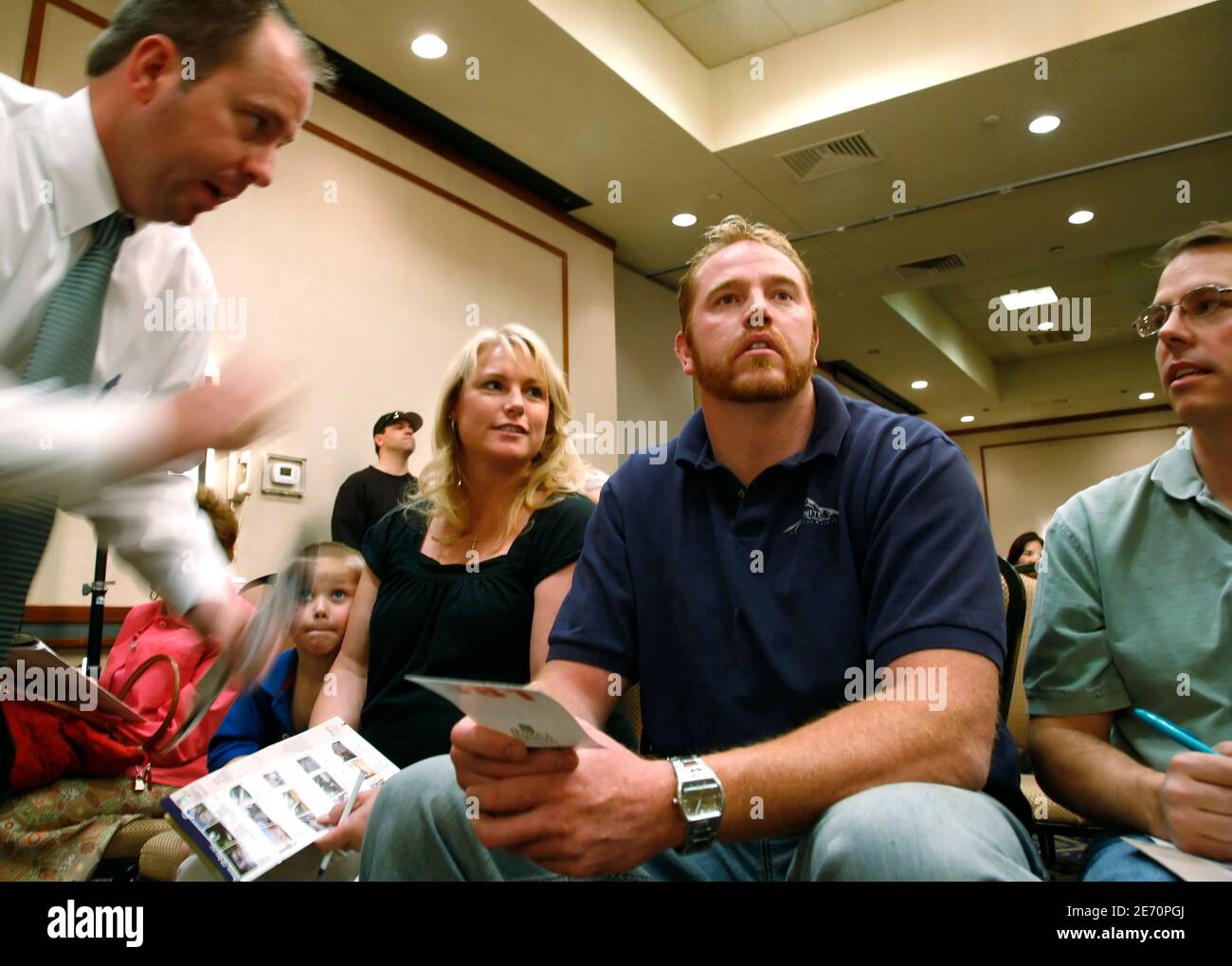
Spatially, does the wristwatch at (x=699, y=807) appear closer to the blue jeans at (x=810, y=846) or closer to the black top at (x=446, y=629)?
the blue jeans at (x=810, y=846)

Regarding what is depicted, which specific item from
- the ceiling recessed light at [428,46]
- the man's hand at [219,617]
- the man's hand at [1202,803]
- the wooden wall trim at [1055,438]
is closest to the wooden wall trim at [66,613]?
the man's hand at [219,617]

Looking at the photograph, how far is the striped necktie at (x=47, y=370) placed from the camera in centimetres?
101

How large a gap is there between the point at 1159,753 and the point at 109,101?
5.25 feet

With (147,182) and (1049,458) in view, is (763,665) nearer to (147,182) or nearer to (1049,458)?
(147,182)

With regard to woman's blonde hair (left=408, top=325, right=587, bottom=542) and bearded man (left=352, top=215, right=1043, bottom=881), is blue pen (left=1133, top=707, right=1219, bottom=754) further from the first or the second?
woman's blonde hair (left=408, top=325, right=587, bottom=542)

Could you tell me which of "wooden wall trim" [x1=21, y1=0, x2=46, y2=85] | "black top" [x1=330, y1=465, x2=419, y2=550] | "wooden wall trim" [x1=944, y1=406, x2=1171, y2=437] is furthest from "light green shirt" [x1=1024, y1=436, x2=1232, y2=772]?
"wooden wall trim" [x1=944, y1=406, x2=1171, y2=437]

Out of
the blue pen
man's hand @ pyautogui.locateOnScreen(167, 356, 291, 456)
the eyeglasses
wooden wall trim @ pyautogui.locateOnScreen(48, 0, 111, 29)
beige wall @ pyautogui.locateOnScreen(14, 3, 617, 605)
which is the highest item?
wooden wall trim @ pyautogui.locateOnScreen(48, 0, 111, 29)

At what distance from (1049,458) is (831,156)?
6.88m

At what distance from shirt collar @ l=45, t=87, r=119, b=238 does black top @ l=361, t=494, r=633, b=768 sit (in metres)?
0.73

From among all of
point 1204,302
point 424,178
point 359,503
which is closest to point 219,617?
point 1204,302

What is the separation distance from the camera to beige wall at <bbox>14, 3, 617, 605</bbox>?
2.59m

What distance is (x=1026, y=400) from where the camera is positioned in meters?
9.16

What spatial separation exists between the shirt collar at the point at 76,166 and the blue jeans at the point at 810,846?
831mm
